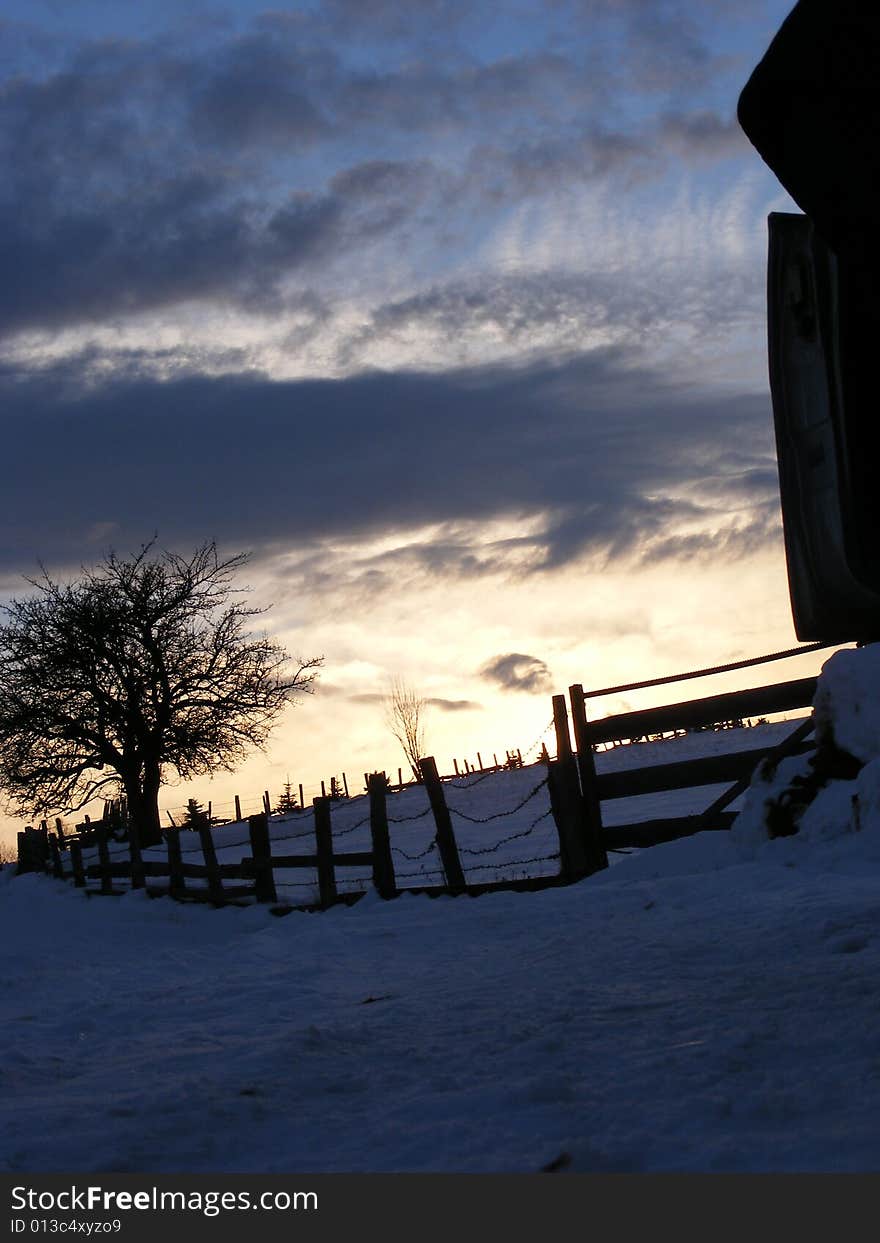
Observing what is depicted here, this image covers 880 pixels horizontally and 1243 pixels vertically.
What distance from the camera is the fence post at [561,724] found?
35.8 feet

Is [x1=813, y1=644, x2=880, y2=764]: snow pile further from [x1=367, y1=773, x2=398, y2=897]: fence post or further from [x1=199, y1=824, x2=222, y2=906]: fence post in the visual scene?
[x1=199, y1=824, x2=222, y2=906]: fence post

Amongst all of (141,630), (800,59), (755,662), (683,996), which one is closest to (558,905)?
(755,662)

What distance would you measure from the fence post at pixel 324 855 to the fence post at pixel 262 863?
97 centimetres

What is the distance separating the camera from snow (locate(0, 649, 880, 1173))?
2812mm

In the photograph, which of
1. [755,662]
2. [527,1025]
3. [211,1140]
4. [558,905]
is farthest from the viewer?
[755,662]

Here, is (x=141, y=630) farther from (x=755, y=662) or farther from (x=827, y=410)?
(x=827, y=410)

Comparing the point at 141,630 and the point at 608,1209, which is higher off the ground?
the point at 141,630

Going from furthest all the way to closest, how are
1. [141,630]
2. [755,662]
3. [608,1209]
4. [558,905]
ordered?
[141,630] → [755,662] → [558,905] → [608,1209]

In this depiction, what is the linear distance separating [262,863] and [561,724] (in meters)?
5.21

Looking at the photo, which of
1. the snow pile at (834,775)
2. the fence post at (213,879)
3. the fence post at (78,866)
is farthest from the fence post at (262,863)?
the fence post at (78,866)

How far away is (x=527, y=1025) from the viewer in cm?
416

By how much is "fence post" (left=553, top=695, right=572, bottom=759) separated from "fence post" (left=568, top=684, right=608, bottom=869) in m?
0.15

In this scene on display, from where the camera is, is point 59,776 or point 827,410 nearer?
point 827,410

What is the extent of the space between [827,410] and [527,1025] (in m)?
2.62
